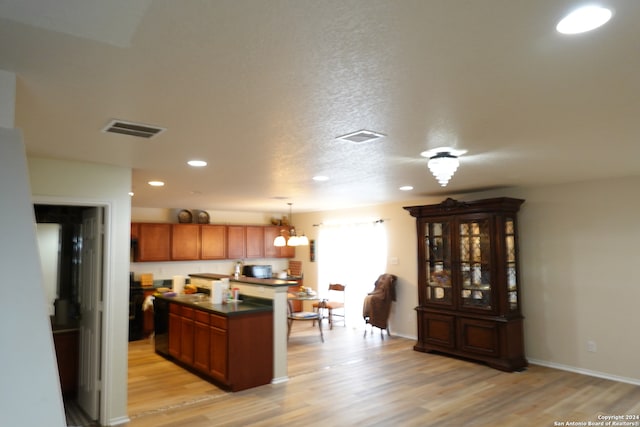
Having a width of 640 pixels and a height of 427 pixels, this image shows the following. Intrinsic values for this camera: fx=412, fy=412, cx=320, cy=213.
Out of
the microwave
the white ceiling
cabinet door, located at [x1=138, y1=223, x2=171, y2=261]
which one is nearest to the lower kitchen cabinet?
the white ceiling

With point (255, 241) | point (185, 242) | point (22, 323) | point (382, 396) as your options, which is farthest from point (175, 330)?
point (22, 323)

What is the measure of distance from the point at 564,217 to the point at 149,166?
16.2 ft

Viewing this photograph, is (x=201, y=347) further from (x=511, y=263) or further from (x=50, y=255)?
(x=511, y=263)

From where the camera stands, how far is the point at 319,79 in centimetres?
187

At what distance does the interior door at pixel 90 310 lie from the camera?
12.7ft

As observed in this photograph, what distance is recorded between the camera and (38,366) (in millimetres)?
1189

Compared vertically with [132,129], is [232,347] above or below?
below

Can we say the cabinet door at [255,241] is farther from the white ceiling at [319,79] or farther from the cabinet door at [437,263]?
the white ceiling at [319,79]

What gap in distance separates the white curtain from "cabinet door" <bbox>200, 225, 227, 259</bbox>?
6.77ft

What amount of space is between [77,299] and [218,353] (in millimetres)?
1733

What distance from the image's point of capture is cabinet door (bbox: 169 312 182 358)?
219 inches

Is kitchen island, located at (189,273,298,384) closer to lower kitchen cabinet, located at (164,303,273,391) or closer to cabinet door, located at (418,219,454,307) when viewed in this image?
lower kitchen cabinet, located at (164,303,273,391)

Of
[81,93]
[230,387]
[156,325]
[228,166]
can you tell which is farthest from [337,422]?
[156,325]

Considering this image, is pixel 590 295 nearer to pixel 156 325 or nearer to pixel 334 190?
pixel 334 190
